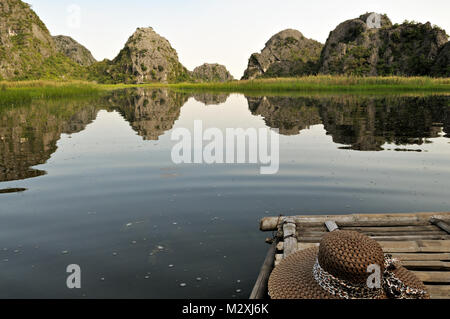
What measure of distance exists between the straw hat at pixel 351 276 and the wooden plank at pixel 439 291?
0.43 meters

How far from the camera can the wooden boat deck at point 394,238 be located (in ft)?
14.4

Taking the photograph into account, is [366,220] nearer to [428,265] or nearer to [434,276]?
[428,265]

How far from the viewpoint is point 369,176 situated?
31.9 feet

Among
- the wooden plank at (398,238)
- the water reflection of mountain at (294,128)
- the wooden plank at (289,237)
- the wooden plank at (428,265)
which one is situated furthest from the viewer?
the water reflection of mountain at (294,128)

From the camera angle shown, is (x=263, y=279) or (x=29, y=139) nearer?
(x=263, y=279)

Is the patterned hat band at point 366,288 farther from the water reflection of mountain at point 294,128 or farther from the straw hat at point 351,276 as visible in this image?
the water reflection of mountain at point 294,128

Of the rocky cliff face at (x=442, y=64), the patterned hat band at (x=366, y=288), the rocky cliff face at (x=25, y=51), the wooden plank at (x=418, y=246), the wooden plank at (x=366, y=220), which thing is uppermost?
the rocky cliff face at (x=25, y=51)

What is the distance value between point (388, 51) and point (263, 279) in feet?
358

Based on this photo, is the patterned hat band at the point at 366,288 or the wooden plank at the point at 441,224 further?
the wooden plank at the point at 441,224

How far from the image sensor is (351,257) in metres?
3.26

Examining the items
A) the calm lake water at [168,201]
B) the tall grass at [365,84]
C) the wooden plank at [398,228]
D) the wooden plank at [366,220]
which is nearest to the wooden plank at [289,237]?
the wooden plank at [366,220]

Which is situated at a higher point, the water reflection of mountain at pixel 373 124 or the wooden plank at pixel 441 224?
the water reflection of mountain at pixel 373 124

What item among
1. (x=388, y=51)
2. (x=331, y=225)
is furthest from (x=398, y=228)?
(x=388, y=51)
